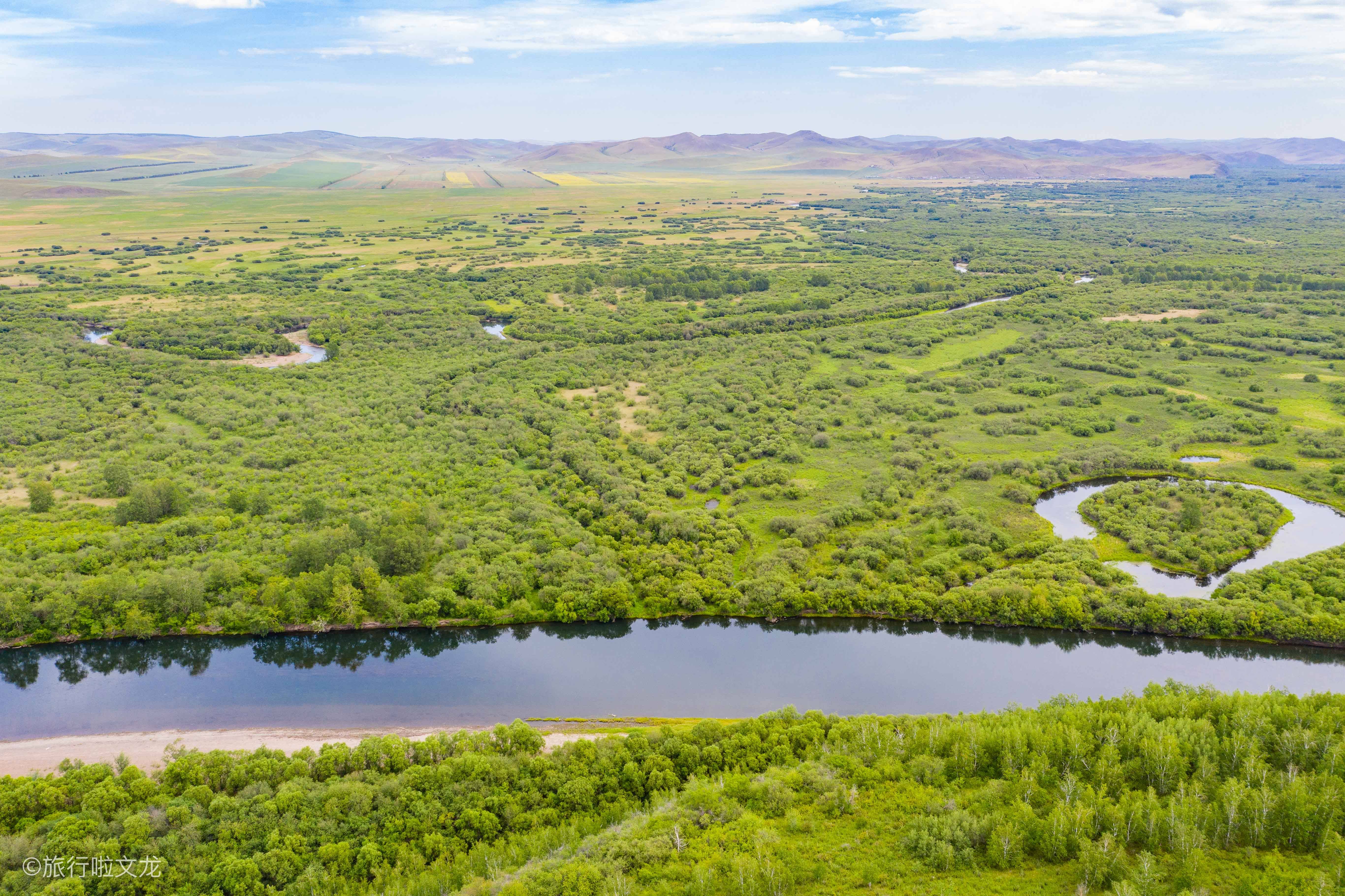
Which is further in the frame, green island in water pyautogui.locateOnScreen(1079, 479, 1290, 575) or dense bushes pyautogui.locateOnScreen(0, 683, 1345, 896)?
green island in water pyautogui.locateOnScreen(1079, 479, 1290, 575)

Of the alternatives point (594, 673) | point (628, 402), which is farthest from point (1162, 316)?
point (594, 673)

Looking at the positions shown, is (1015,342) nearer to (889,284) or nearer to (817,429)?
(889,284)

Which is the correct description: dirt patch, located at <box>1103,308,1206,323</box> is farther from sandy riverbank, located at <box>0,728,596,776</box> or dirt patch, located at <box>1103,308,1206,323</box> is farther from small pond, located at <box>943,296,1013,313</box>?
sandy riverbank, located at <box>0,728,596,776</box>

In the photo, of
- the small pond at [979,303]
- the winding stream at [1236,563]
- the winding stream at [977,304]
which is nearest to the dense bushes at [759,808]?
the winding stream at [1236,563]

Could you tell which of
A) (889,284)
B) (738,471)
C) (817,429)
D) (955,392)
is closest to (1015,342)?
(955,392)

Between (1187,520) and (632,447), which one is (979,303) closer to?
(1187,520)

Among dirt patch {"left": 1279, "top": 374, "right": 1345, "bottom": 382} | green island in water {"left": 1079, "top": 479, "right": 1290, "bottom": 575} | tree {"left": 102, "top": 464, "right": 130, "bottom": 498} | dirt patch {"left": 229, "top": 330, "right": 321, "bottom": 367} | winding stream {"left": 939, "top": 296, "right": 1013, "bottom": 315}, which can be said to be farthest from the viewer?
winding stream {"left": 939, "top": 296, "right": 1013, "bottom": 315}

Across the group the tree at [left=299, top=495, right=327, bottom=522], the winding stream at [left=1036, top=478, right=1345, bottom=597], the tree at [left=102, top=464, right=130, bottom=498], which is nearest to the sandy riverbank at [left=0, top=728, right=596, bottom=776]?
the tree at [left=299, top=495, right=327, bottom=522]
